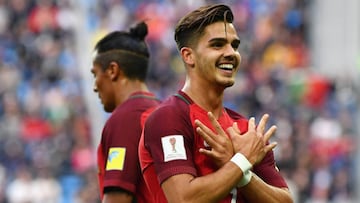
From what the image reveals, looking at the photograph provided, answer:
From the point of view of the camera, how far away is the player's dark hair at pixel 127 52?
23.0 ft

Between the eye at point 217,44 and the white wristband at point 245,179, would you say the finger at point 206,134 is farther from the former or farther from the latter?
the eye at point 217,44

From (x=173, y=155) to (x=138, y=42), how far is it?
6.07 ft

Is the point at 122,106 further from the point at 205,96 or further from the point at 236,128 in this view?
the point at 236,128

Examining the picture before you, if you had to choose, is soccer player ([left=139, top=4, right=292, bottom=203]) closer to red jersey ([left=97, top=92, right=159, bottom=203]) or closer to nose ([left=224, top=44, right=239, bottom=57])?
nose ([left=224, top=44, right=239, bottom=57])

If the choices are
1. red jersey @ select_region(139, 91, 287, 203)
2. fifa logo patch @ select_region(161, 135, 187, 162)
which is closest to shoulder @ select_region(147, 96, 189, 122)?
red jersey @ select_region(139, 91, 287, 203)

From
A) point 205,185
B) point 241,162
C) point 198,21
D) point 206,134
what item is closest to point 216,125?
point 206,134

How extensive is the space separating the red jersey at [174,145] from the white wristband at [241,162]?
0.13 meters

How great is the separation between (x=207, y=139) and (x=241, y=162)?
0.19m

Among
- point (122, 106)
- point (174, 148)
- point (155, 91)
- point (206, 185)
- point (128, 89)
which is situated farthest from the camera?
point (155, 91)

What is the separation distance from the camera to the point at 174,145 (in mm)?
5406

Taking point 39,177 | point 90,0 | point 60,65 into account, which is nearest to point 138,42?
point 39,177

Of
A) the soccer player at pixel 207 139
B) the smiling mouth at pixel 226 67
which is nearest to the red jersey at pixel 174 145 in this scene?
the soccer player at pixel 207 139

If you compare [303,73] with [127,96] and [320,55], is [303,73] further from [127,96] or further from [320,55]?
[127,96]

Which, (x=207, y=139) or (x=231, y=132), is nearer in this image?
(x=207, y=139)
